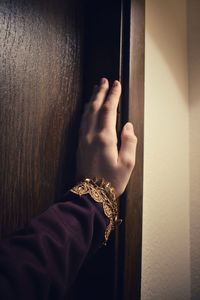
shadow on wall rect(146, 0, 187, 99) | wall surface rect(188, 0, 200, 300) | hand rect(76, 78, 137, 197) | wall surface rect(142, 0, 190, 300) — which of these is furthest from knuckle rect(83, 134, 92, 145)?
wall surface rect(188, 0, 200, 300)

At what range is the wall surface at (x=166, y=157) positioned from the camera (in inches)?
28.9

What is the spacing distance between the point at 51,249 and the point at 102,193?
0.48ft

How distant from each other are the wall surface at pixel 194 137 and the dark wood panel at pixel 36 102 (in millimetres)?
574

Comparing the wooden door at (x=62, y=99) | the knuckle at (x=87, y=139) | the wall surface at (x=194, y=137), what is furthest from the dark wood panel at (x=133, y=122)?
the wall surface at (x=194, y=137)

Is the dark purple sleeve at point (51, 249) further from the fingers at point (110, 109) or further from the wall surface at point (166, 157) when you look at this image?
the wall surface at point (166, 157)

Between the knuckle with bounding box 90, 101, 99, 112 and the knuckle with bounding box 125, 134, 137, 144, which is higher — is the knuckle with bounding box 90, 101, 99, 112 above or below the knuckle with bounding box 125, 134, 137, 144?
above

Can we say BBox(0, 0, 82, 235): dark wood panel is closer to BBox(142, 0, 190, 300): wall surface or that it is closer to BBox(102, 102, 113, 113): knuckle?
BBox(102, 102, 113, 113): knuckle

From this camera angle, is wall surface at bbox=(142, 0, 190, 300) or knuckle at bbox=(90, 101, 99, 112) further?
wall surface at bbox=(142, 0, 190, 300)

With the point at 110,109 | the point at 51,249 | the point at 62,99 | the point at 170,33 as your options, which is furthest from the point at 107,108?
the point at 170,33

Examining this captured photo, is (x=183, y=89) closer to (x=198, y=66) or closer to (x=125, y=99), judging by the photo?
(x=198, y=66)

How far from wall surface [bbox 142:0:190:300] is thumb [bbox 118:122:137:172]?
0.52 feet

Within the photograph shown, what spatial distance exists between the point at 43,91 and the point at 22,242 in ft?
1.11

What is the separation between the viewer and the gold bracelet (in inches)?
18.2

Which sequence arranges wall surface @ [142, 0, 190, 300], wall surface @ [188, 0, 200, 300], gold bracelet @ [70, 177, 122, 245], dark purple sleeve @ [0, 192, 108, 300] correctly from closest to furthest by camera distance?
1. dark purple sleeve @ [0, 192, 108, 300]
2. gold bracelet @ [70, 177, 122, 245]
3. wall surface @ [142, 0, 190, 300]
4. wall surface @ [188, 0, 200, 300]
